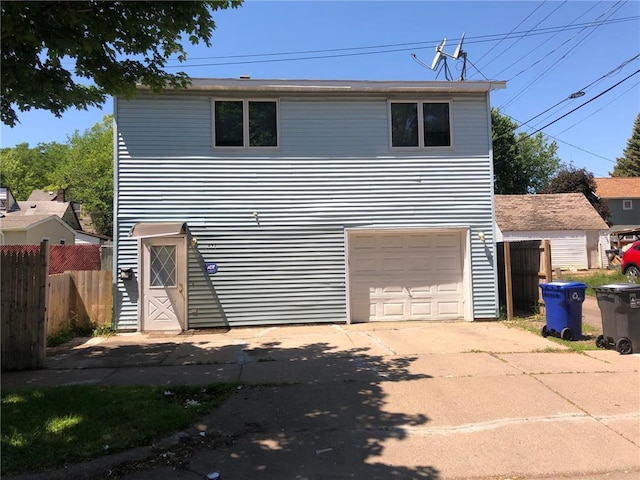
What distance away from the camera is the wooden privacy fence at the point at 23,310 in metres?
6.87

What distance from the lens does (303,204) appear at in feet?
35.9

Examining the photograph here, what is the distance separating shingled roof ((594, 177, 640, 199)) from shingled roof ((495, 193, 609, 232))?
1559 cm

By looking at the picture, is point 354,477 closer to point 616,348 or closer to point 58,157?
point 616,348

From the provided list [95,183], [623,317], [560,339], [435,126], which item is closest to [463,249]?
[435,126]

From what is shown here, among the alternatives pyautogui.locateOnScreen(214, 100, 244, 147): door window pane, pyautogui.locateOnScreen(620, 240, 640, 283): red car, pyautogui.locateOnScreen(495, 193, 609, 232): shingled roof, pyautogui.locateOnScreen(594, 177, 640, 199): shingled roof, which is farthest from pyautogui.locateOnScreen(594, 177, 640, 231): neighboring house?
pyautogui.locateOnScreen(214, 100, 244, 147): door window pane

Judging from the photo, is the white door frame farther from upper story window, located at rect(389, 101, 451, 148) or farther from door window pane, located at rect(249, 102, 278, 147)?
door window pane, located at rect(249, 102, 278, 147)

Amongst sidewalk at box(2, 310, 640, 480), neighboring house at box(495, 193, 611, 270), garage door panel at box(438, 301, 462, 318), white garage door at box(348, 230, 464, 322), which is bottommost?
sidewalk at box(2, 310, 640, 480)

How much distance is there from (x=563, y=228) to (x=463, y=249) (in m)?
20.9

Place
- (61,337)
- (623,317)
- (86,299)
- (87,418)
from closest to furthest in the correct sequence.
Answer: (87,418) → (623,317) → (61,337) → (86,299)

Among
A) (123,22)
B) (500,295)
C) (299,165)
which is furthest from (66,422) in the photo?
(500,295)

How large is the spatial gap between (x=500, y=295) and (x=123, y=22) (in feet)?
34.3

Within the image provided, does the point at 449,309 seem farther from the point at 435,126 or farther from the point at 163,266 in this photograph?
the point at 163,266

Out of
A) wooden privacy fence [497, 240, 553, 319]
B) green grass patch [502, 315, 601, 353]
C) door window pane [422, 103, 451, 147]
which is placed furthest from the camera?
door window pane [422, 103, 451, 147]

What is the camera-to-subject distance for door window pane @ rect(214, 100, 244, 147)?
10.8 metres
